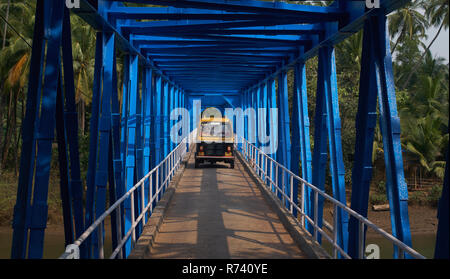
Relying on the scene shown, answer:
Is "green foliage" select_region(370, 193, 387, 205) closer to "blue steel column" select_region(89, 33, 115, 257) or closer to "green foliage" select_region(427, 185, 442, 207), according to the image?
"green foliage" select_region(427, 185, 442, 207)

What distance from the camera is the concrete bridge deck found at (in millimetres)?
7945

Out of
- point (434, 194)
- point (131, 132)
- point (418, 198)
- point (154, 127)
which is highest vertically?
point (154, 127)

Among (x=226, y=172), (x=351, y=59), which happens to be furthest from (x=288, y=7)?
(x=351, y=59)

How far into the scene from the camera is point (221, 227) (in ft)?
32.4

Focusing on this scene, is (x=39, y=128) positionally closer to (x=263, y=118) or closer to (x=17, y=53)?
(x=263, y=118)

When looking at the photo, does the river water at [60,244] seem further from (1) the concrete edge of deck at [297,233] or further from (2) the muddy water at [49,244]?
(1) the concrete edge of deck at [297,233]

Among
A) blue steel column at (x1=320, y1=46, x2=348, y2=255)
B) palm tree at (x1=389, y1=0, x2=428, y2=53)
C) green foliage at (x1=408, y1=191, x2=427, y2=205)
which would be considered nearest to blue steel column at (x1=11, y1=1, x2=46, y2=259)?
blue steel column at (x1=320, y1=46, x2=348, y2=255)

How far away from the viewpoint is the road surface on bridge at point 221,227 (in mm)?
7953

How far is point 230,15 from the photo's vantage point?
29.8 feet

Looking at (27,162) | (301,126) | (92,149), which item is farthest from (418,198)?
(27,162)

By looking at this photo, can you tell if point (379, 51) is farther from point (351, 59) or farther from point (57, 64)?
point (351, 59)

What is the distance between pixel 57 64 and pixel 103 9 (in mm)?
3030

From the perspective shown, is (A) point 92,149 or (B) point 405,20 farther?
(B) point 405,20
